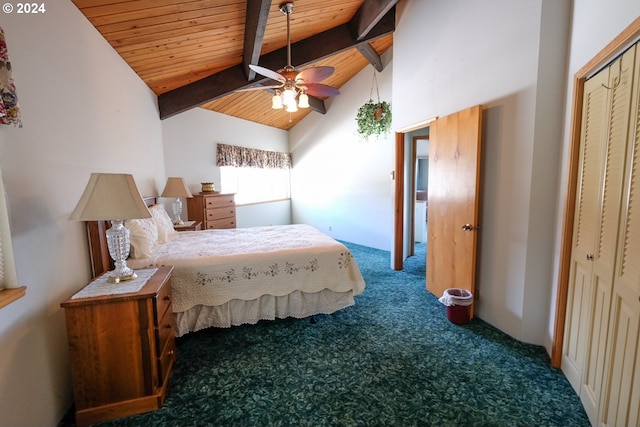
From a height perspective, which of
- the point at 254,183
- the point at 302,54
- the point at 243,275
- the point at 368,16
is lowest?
the point at 243,275

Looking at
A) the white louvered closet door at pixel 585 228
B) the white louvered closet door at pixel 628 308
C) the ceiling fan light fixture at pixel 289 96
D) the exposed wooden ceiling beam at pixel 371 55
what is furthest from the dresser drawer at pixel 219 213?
the white louvered closet door at pixel 628 308

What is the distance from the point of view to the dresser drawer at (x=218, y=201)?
183 inches

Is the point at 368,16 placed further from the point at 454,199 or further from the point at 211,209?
the point at 211,209

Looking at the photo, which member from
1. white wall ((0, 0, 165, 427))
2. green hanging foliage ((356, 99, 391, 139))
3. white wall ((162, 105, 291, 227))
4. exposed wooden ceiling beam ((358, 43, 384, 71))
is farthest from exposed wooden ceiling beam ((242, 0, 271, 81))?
green hanging foliage ((356, 99, 391, 139))

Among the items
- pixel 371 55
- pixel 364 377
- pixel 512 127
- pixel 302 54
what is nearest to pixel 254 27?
pixel 302 54

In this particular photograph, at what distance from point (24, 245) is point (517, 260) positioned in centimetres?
313

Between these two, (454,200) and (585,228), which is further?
(454,200)

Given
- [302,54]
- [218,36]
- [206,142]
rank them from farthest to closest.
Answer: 1. [206,142]
2. [302,54]
3. [218,36]

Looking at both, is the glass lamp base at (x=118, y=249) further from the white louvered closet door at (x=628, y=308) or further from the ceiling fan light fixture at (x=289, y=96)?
the white louvered closet door at (x=628, y=308)

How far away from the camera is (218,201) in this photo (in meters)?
4.85

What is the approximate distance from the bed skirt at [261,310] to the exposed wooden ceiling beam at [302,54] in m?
2.76

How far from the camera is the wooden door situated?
2539mm

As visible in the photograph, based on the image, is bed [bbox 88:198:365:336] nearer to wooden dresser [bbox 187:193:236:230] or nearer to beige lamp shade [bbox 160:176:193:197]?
beige lamp shade [bbox 160:176:193:197]

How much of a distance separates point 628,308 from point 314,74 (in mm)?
2676
